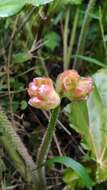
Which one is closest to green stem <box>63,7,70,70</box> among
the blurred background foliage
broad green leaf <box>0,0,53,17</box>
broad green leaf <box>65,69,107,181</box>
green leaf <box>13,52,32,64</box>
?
the blurred background foliage

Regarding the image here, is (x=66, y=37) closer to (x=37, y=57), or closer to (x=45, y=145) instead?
(x=37, y=57)

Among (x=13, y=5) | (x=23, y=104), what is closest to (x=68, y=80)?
(x=13, y=5)

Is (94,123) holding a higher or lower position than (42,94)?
lower

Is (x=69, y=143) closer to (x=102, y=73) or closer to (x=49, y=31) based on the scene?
(x=102, y=73)

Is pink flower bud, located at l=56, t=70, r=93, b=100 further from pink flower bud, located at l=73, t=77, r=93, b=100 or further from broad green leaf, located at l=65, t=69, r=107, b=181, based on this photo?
broad green leaf, located at l=65, t=69, r=107, b=181

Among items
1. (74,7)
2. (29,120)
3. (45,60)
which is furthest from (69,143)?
(74,7)

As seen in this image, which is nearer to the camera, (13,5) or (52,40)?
(13,5)

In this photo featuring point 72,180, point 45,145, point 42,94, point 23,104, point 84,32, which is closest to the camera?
point 42,94

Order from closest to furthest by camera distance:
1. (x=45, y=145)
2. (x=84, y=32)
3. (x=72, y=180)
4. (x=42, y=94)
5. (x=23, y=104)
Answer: (x=42, y=94) < (x=45, y=145) < (x=72, y=180) < (x=23, y=104) < (x=84, y=32)
